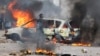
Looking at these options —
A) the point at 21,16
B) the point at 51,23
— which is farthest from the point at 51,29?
the point at 21,16

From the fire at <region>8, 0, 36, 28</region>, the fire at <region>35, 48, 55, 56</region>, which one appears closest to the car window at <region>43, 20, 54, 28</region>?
the fire at <region>8, 0, 36, 28</region>

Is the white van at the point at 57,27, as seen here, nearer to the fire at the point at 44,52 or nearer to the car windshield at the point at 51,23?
the car windshield at the point at 51,23

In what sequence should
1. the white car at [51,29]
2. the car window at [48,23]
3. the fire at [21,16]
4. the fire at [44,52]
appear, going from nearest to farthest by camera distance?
the fire at [44,52], the white car at [51,29], the car window at [48,23], the fire at [21,16]

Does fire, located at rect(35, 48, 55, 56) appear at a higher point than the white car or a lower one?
lower

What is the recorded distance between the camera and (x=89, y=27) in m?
19.8

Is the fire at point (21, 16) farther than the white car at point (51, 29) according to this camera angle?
Yes

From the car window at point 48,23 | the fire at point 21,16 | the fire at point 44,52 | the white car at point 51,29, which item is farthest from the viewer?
the fire at point 21,16

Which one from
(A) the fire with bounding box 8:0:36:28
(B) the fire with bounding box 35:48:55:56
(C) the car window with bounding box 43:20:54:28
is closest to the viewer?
(B) the fire with bounding box 35:48:55:56

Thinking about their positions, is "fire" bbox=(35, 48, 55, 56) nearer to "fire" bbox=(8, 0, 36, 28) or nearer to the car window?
the car window

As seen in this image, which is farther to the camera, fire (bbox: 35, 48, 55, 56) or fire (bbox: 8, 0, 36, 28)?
fire (bbox: 8, 0, 36, 28)

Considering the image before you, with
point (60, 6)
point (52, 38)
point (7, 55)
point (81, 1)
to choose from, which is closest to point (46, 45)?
point (7, 55)

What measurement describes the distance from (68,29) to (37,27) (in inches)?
64.9

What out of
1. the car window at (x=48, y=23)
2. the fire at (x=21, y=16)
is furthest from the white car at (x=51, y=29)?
the fire at (x=21, y=16)

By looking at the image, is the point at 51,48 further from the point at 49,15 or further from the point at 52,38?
the point at 49,15
